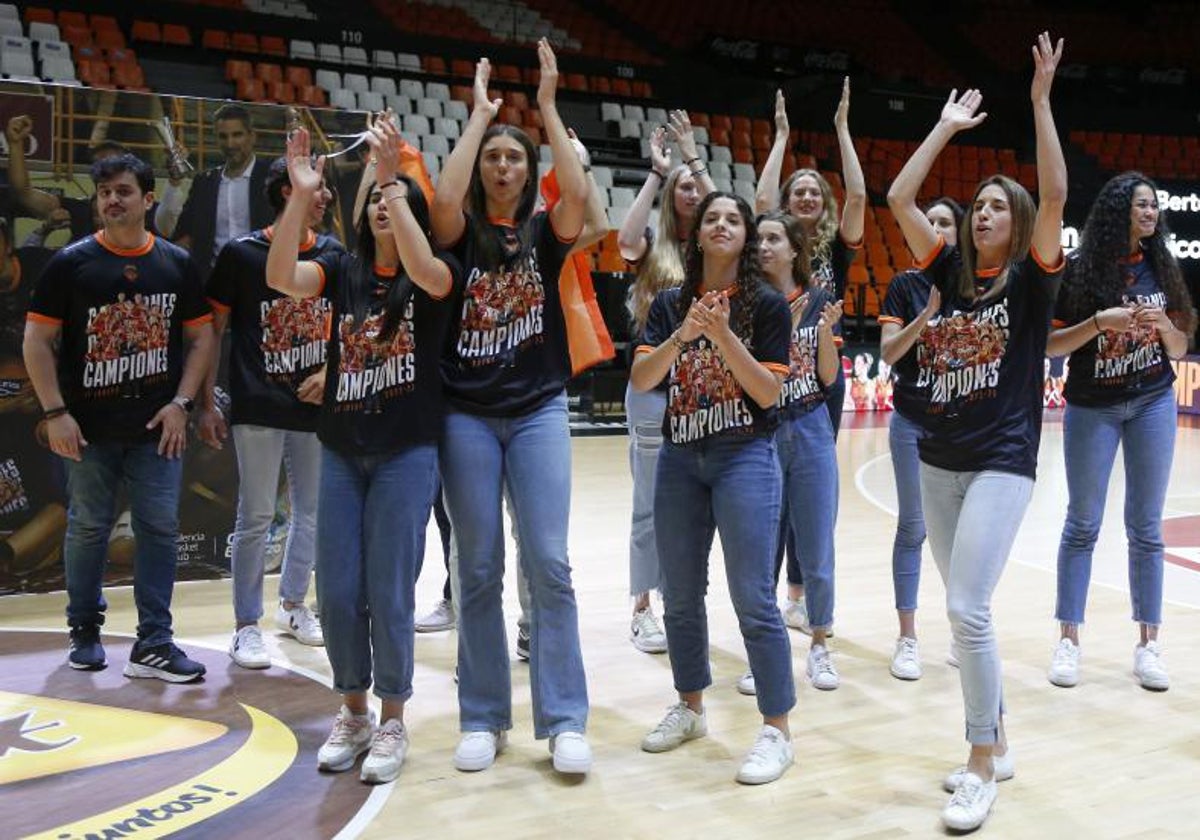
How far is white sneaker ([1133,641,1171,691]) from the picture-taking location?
4477 millimetres

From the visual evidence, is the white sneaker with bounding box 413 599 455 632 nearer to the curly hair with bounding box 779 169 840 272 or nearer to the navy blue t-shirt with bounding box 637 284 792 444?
the navy blue t-shirt with bounding box 637 284 792 444

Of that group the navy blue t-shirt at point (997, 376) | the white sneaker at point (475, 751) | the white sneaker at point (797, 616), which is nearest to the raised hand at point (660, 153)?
the navy blue t-shirt at point (997, 376)

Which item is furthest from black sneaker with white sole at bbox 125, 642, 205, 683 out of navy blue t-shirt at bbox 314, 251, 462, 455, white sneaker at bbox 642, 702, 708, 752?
white sneaker at bbox 642, 702, 708, 752

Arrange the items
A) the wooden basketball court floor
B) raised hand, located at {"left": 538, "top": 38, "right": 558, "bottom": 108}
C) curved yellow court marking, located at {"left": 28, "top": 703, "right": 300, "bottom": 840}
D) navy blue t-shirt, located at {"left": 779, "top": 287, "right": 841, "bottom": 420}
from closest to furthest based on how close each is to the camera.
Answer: curved yellow court marking, located at {"left": 28, "top": 703, "right": 300, "bottom": 840} → the wooden basketball court floor → raised hand, located at {"left": 538, "top": 38, "right": 558, "bottom": 108} → navy blue t-shirt, located at {"left": 779, "top": 287, "right": 841, "bottom": 420}

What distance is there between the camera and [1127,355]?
447 centimetres

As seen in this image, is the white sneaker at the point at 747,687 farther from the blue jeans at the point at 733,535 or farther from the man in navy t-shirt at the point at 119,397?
the man in navy t-shirt at the point at 119,397

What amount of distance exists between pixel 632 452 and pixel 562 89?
11333 millimetres

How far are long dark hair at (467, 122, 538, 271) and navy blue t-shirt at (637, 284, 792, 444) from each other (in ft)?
1.66

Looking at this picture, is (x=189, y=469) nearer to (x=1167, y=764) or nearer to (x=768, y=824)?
(x=768, y=824)

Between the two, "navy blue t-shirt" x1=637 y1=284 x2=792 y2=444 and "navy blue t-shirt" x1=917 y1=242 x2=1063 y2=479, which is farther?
"navy blue t-shirt" x1=637 y1=284 x2=792 y2=444

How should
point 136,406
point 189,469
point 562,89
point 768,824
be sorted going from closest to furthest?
1. point 768,824
2. point 136,406
3. point 189,469
4. point 562,89

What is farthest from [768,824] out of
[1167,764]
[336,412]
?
[336,412]

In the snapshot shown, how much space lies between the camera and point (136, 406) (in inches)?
173

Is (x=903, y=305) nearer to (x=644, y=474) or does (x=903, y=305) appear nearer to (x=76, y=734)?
(x=644, y=474)
